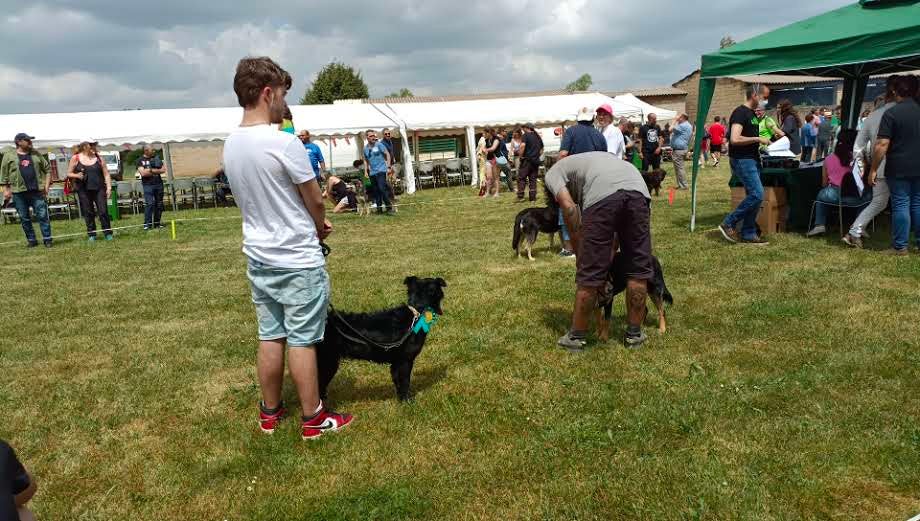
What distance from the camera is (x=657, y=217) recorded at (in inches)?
408

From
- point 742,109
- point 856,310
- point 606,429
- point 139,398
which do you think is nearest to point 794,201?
point 742,109

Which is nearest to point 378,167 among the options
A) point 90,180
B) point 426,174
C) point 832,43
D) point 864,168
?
point 90,180

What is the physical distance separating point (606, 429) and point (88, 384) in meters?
3.59

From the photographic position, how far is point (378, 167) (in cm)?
1289

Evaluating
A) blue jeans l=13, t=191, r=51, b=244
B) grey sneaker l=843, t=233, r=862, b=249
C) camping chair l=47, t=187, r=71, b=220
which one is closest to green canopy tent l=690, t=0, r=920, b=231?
grey sneaker l=843, t=233, r=862, b=249

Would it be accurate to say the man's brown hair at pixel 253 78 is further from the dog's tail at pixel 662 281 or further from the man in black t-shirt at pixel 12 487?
the dog's tail at pixel 662 281

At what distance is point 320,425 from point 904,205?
6.45 metres

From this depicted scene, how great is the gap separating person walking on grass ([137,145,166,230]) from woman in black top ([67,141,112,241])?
Result: 5.44 feet

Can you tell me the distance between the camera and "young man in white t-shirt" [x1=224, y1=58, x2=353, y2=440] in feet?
9.33

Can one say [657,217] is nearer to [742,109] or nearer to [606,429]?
[742,109]

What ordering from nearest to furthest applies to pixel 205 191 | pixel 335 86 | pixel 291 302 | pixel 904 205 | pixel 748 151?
pixel 291 302
pixel 904 205
pixel 748 151
pixel 205 191
pixel 335 86

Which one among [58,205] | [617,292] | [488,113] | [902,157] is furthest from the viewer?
[488,113]

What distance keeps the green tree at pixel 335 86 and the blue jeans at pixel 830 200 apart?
5464cm

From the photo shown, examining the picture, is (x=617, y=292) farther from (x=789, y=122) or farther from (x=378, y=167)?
(x=789, y=122)
